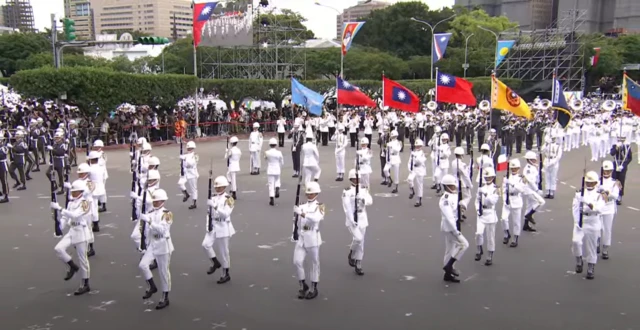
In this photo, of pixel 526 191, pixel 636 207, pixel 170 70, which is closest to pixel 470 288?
pixel 526 191

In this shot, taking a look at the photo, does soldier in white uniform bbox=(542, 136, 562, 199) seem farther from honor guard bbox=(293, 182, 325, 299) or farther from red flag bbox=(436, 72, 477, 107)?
honor guard bbox=(293, 182, 325, 299)

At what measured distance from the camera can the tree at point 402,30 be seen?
71750 mm

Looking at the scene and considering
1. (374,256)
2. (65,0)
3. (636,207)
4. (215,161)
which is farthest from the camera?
(65,0)

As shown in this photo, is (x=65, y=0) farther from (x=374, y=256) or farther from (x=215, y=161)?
(x=374, y=256)

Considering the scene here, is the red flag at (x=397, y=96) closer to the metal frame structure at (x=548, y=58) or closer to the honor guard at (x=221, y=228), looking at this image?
the honor guard at (x=221, y=228)

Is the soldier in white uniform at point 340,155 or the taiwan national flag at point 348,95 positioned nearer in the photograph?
the soldier in white uniform at point 340,155

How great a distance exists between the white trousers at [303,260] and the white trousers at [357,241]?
105 cm

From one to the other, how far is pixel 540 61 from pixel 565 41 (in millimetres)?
2950

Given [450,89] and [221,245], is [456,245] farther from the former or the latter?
[450,89]

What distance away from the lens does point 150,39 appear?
23.7 m

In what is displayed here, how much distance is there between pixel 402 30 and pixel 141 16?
11536 cm

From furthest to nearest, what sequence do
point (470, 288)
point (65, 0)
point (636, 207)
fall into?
point (65, 0), point (636, 207), point (470, 288)

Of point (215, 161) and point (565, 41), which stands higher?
point (565, 41)

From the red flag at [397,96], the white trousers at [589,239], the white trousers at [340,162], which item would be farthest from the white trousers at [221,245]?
the red flag at [397,96]
